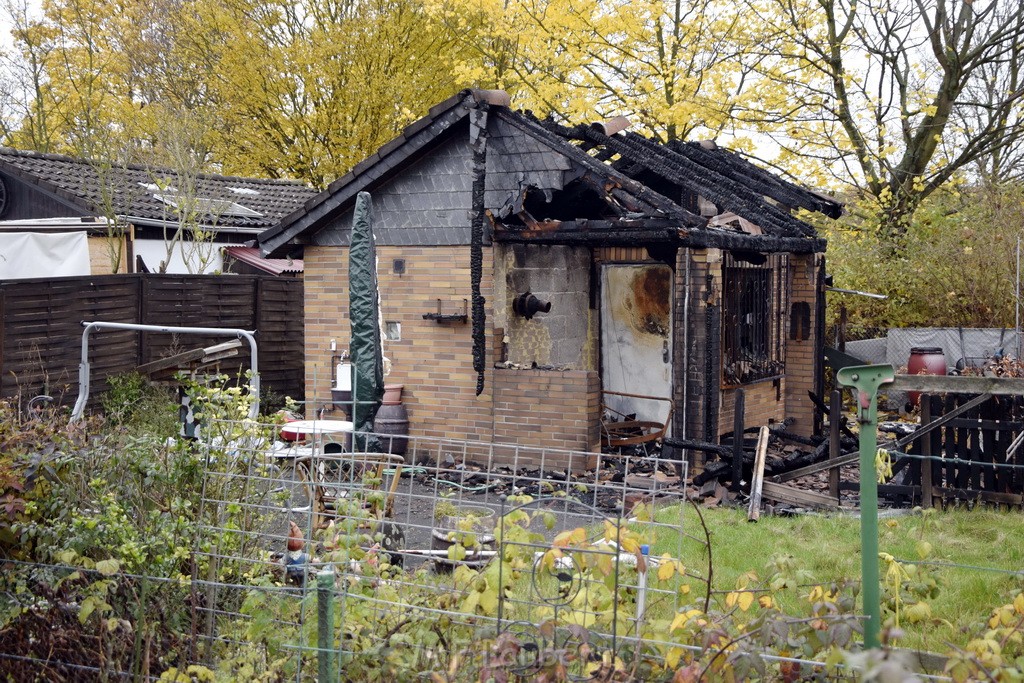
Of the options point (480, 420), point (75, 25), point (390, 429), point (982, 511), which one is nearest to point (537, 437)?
point (480, 420)

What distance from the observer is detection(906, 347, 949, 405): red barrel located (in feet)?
49.6

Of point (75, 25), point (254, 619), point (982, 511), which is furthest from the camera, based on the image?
point (75, 25)

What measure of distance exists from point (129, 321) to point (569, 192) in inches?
261

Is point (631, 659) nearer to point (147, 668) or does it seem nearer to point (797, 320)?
point (147, 668)

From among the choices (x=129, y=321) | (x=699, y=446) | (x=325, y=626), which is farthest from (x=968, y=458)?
(x=129, y=321)

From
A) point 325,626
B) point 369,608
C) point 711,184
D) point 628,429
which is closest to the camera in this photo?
point 325,626

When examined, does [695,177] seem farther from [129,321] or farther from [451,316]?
[129,321]

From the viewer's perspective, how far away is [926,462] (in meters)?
8.90

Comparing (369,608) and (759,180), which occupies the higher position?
(759,180)

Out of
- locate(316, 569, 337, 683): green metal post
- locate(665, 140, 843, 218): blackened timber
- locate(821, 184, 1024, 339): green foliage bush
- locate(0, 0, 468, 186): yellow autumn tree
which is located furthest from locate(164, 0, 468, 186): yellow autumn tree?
locate(316, 569, 337, 683): green metal post

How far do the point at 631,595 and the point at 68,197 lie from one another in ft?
60.2

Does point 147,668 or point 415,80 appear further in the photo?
point 415,80

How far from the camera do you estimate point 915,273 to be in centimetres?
1655

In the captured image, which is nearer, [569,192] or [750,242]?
[750,242]
